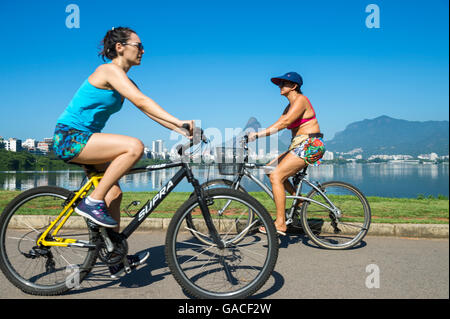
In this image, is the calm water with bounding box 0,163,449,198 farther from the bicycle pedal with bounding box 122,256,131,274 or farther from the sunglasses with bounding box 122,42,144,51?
the sunglasses with bounding box 122,42,144,51

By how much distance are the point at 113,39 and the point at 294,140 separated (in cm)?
260

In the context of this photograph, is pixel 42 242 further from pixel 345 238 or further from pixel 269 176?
pixel 345 238

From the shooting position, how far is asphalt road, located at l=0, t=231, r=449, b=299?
2.70 metres

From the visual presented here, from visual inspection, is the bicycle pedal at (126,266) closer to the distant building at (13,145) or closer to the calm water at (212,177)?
the calm water at (212,177)

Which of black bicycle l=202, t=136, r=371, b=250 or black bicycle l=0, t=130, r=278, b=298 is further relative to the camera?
black bicycle l=202, t=136, r=371, b=250

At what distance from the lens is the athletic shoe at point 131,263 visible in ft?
8.89

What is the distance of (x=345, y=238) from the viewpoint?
15.0 feet

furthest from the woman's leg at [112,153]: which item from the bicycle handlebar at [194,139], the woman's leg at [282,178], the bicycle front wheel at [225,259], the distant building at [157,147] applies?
the woman's leg at [282,178]

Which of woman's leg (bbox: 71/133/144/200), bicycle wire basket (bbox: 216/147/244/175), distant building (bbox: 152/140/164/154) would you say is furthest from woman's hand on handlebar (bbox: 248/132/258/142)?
woman's leg (bbox: 71/133/144/200)

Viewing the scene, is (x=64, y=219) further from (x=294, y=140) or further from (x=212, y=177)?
(x=294, y=140)

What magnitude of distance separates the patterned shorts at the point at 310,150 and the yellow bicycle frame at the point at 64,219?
101 inches

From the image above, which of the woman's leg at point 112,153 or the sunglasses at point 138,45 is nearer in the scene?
the woman's leg at point 112,153

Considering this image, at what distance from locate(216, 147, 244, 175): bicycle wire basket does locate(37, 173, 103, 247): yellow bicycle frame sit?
5.06ft
